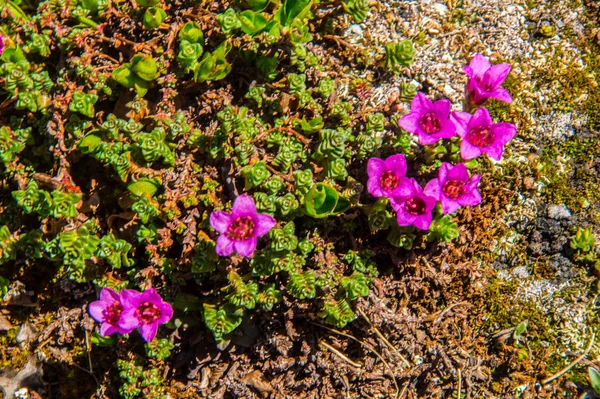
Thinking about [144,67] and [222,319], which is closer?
[222,319]

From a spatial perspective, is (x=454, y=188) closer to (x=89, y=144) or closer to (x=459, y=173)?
(x=459, y=173)

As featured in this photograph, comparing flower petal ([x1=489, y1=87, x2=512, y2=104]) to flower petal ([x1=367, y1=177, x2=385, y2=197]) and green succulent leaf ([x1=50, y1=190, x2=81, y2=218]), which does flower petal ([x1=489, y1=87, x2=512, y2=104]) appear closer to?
flower petal ([x1=367, y1=177, x2=385, y2=197])

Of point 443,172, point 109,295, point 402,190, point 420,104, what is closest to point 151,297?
point 109,295

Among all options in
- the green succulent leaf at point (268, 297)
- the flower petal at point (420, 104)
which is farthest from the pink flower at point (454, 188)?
the green succulent leaf at point (268, 297)

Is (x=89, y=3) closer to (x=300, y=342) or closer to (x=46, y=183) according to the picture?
(x=46, y=183)

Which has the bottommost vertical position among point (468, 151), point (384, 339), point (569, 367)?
point (569, 367)

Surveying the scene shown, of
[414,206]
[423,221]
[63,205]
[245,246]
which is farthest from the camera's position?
[63,205]

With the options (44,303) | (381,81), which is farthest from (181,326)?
(381,81)

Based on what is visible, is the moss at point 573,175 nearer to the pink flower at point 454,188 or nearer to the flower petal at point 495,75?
the flower petal at point 495,75
